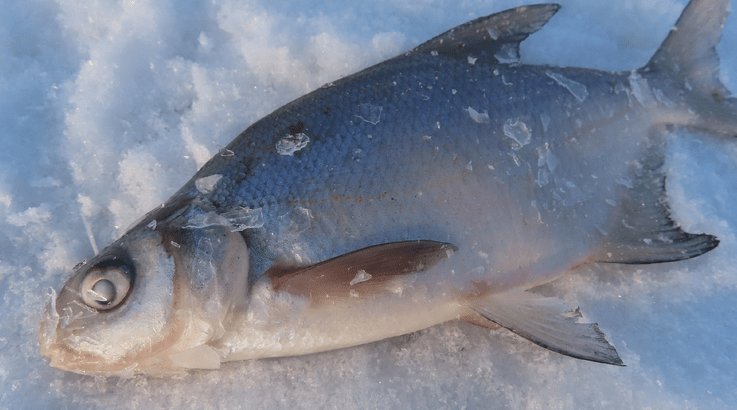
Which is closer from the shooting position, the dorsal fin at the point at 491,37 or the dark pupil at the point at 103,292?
the dark pupil at the point at 103,292

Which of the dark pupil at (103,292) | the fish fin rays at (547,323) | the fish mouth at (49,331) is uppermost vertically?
the dark pupil at (103,292)

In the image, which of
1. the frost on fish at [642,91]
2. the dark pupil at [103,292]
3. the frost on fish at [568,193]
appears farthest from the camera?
the frost on fish at [642,91]

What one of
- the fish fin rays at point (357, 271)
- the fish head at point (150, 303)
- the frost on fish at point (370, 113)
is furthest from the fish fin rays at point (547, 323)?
the fish head at point (150, 303)

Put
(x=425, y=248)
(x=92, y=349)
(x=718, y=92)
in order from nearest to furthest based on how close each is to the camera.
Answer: (x=92, y=349) → (x=425, y=248) → (x=718, y=92)

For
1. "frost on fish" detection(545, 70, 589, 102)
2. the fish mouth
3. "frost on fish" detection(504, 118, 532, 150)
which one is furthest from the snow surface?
"frost on fish" detection(504, 118, 532, 150)

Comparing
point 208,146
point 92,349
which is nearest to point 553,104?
point 208,146

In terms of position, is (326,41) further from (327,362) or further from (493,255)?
(327,362)

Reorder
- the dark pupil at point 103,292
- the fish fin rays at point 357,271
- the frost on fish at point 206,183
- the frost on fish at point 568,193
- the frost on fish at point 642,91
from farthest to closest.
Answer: the frost on fish at point 642,91
the frost on fish at point 568,193
the frost on fish at point 206,183
the fish fin rays at point 357,271
the dark pupil at point 103,292

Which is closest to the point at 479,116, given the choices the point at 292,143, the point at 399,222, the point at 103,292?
the point at 399,222

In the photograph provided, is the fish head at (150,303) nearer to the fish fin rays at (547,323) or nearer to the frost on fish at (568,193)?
the fish fin rays at (547,323)
